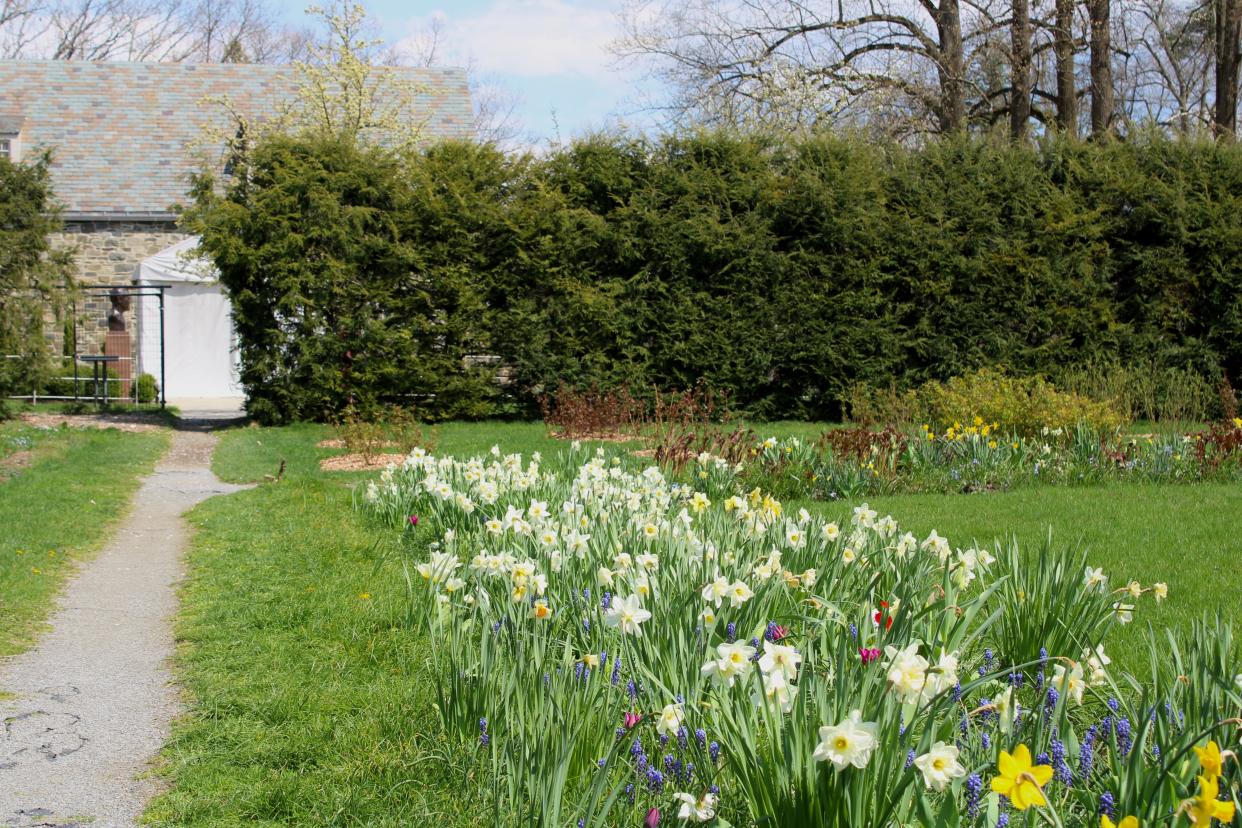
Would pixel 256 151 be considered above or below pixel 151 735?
above

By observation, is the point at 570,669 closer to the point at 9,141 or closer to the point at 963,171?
the point at 963,171

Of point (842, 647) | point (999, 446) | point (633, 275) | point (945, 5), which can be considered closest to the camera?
point (842, 647)

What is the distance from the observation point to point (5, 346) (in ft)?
41.8

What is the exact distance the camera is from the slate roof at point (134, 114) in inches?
908

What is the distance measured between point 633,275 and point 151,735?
10597 millimetres

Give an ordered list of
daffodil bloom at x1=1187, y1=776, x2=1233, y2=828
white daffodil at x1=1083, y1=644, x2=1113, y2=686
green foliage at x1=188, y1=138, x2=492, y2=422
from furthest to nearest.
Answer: green foliage at x1=188, y1=138, x2=492, y2=422 < white daffodil at x1=1083, y1=644, x2=1113, y2=686 < daffodil bloom at x1=1187, y1=776, x2=1233, y2=828

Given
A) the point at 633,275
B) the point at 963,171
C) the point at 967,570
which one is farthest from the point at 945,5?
the point at 967,570

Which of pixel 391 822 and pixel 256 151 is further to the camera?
pixel 256 151

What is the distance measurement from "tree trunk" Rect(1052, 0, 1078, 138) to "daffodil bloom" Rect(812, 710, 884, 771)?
60.4ft

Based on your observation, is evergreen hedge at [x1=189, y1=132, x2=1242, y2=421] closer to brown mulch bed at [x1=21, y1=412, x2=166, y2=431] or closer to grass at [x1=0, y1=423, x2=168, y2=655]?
brown mulch bed at [x1=21, y1=412, x2=166, y2=431]

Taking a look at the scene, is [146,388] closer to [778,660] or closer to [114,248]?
[114,248]

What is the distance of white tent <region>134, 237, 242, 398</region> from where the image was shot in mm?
21844

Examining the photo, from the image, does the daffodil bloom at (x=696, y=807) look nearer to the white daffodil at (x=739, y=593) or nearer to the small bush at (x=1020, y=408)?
the white daffodil at (x=739, y=593)

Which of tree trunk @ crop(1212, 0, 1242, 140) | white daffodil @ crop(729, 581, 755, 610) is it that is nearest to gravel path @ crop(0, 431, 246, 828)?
white daffodil @ crop(729, 581, 755, 610)
